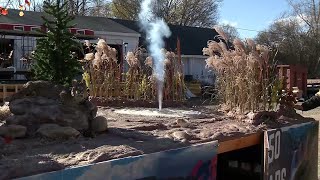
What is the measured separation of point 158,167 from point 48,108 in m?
0.95

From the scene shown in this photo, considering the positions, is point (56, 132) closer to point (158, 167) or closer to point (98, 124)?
point (98, 124)

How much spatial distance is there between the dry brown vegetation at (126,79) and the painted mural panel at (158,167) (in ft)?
11.9

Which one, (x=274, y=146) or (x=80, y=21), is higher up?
(x=80, y=21)

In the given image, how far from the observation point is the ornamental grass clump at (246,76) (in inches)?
221

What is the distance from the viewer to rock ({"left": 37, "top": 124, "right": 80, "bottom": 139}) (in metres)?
3.45

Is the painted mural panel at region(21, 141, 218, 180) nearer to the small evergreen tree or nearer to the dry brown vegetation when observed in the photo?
the small evergreen tree

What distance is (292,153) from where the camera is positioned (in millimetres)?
5145

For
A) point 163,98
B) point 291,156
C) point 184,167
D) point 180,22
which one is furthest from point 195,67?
point 184,167

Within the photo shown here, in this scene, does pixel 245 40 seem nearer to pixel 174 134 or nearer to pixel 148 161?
pixel 174 134

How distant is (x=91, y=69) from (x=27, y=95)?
3.65m


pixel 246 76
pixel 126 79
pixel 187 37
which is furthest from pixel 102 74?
pixel 187 37

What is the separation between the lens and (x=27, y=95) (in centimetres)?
371

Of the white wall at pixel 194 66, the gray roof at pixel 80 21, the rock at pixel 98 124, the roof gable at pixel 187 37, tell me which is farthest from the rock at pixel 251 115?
the white wall at pixel 194 66

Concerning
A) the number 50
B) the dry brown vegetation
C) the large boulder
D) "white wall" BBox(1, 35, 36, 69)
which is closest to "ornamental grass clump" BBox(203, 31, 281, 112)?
the number 50
